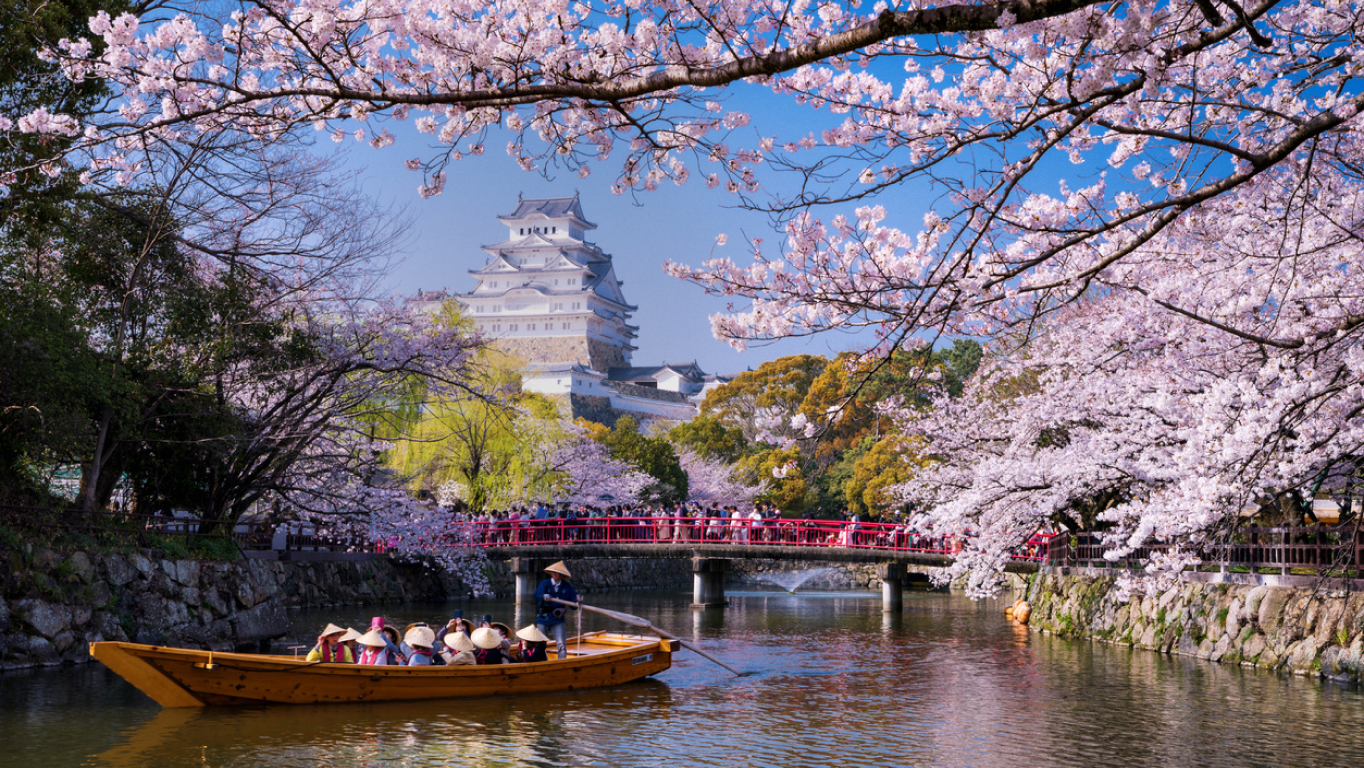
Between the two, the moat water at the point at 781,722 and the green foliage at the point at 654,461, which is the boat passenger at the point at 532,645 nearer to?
the moat water at the point at 781,722

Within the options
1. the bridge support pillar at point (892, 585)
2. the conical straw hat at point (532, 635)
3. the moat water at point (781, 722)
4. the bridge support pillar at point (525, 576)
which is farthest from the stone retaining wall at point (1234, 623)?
the bridge support pillar at point (525, 576)

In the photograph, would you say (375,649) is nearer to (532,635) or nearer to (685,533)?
(532,635)

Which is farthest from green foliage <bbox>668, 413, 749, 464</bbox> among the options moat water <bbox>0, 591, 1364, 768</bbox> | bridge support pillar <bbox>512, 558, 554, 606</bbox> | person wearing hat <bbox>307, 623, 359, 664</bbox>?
person wearing hat <bbox>307, 623, 359, 664</bbox>

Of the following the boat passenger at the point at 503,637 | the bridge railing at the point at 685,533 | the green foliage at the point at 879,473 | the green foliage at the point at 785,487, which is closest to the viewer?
the boat passenger at the point at 503,637

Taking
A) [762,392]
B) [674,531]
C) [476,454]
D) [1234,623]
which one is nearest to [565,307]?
→ [762,392]

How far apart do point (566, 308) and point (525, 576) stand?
42319mm

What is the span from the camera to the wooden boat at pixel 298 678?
9.55m

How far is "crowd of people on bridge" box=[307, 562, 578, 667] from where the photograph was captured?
Result: 10.8 meters

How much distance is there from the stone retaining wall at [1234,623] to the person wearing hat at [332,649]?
9.69 m

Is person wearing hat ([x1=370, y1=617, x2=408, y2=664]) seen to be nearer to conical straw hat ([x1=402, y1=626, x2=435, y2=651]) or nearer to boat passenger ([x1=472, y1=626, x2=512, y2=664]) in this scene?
conical straw hat ([x1=402, y1=626, x2=435, y2=651])

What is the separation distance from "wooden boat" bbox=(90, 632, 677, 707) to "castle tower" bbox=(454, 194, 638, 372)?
55124 mm

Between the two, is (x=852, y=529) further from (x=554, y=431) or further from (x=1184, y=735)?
(x=1184, y=735)

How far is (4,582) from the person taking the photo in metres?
11.3

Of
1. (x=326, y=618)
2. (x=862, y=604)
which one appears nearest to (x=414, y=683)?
(x=326, y=618)
